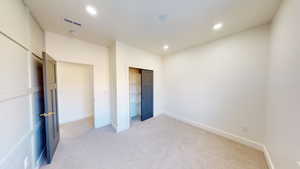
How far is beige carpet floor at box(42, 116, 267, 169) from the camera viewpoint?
5.95 ft

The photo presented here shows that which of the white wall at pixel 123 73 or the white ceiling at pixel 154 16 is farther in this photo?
the white wall at pixel 123 73

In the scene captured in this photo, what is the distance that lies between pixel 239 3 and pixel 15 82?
3.37 metres

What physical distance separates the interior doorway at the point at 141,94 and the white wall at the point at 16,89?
2639mm

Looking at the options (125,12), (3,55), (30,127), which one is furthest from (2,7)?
(30,127)

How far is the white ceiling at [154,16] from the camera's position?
1.55 meters

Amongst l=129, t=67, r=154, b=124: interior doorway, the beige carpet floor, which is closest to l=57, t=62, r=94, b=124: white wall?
the beige carpet floor

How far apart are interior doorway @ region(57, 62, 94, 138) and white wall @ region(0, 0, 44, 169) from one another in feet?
5.64

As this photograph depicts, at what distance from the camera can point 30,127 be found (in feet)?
5.27

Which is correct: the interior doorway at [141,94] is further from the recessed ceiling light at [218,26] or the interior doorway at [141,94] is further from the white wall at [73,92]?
the recessed ceiling light at [218,26]

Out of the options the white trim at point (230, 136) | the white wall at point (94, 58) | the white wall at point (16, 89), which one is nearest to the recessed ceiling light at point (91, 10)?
the white wall at point (16, 89)

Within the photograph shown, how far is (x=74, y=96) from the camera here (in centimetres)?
395

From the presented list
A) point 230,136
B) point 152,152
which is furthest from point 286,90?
point 152,152

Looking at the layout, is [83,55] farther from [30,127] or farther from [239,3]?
[239,3]

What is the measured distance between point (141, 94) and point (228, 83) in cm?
270
